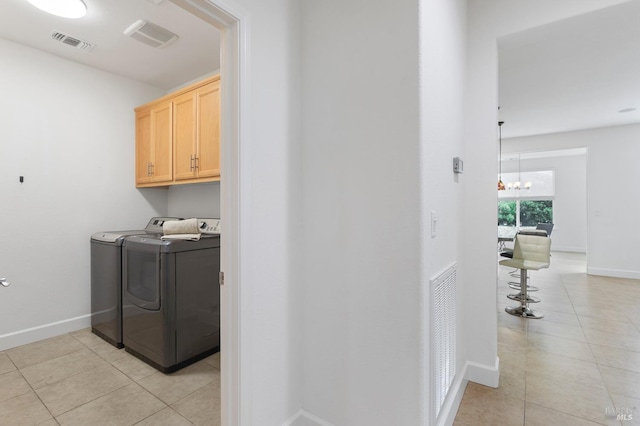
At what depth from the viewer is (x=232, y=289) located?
1394 mm

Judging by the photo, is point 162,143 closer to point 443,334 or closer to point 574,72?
point 443,334

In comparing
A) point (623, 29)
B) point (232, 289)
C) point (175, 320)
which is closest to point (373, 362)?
point (232, 289)

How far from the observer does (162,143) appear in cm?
331

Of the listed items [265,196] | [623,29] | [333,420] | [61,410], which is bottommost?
[61,410]

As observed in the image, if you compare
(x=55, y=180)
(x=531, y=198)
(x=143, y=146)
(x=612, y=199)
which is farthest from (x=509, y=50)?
(x=531, y=198)

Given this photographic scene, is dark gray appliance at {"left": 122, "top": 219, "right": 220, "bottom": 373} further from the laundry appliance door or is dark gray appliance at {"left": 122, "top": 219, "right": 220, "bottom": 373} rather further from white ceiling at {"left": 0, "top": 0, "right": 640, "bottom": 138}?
white ceiling at {"left": 0, "top": 0, "right": 640, "bottom": 138}

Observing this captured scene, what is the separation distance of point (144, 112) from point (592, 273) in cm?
794

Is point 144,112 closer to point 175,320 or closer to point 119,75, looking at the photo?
point 119,75

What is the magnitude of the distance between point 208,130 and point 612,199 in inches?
277

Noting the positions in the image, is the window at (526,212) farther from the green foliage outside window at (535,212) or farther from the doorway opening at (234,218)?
the doorway opening at (234,218)

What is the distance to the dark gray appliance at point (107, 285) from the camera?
279cm

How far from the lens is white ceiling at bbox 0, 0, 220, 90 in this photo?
7.52 ft

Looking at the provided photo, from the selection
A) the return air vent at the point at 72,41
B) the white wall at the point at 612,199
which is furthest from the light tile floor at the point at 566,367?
the return air vent at the point at 72,41

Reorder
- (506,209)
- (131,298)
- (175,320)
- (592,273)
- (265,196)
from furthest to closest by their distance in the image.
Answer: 1. (506,209)
2. (592,273)
3. (131,298)
4. (175,320)
5. (265,196)
